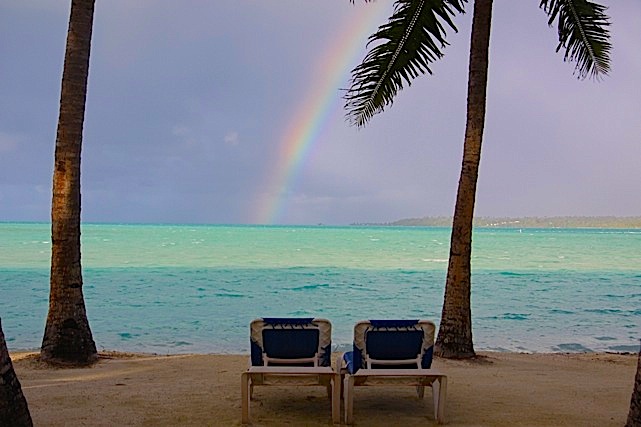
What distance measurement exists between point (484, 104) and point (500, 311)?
526 inches

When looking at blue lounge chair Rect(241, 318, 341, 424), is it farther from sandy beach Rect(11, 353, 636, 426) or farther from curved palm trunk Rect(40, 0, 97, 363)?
curved palm trunk Rect(40, 0, 97, 363)

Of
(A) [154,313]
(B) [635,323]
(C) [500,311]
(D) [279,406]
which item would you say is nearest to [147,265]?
(A) [154,313]

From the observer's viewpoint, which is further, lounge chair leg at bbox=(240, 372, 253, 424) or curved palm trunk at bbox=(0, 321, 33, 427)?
lounge chair leg at bbox=(240, 372, 253, 424)

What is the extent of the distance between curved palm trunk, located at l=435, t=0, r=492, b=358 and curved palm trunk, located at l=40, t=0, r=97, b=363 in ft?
16.5

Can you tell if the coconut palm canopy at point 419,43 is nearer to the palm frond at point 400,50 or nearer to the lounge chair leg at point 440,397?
the palm frond at point 400,50

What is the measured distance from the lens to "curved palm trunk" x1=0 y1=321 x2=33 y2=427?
13.6 ft

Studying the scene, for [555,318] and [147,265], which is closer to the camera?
[555,318]

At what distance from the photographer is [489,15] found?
30.9 ft

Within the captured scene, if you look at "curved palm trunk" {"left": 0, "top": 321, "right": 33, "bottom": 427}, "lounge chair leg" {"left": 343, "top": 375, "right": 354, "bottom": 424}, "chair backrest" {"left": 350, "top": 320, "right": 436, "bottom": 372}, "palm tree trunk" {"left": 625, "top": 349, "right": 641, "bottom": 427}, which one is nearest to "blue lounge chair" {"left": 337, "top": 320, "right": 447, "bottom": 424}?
"chair backrest" {"left": 350, "top": 320, "right": 436, "bottom": 372}

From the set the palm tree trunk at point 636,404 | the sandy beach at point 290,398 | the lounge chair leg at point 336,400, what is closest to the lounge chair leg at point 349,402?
the lounge chair leg at point 336,400

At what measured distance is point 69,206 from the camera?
860 cm

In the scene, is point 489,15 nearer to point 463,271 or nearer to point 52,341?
point 463,271

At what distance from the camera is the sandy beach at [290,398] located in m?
5.83

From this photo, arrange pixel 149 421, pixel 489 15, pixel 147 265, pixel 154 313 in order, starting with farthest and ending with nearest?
pixel 147 265
pixel 154 313
pixel 489 15
pixel 149 421
